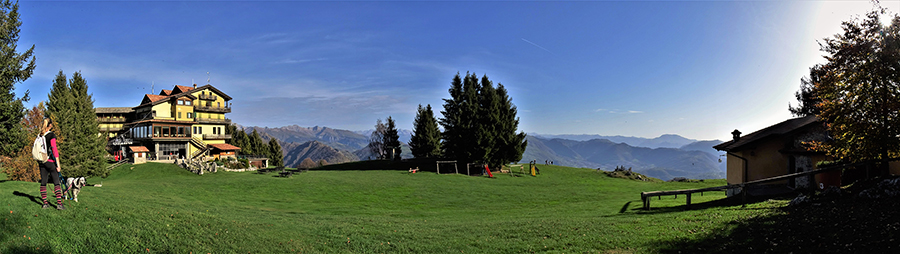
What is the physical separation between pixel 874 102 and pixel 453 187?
85.8 feet

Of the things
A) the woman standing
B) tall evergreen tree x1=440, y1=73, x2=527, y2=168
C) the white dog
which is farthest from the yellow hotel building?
the woman standing

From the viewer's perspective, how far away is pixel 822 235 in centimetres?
988

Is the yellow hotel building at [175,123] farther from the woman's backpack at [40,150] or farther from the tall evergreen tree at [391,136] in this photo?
the woman's backpack at [40,150]

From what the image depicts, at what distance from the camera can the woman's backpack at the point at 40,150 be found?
10.9 meters

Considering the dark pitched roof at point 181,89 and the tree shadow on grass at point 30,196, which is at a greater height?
the dark pitched roof at point 181,89

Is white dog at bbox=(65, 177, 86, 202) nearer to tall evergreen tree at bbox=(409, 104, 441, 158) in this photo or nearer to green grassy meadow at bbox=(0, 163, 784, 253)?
green grassy meadow at bbox=(0, 163, 784, 253)

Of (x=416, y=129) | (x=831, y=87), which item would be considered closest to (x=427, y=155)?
(x=416, y=129)

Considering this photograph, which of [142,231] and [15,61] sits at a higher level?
[15,61]

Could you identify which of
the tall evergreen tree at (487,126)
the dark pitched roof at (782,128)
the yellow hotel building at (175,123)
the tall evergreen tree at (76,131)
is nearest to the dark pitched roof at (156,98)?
the yellow hotel building at (175,123)

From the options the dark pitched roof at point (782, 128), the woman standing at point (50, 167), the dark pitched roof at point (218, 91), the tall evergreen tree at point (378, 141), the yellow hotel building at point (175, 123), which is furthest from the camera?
the tall evergreen tree at point (378, 141)

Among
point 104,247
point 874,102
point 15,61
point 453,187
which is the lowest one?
point 453,187

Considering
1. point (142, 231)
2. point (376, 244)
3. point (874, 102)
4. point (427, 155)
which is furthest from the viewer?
point (427, 155)

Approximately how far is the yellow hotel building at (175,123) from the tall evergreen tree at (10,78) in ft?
66.5

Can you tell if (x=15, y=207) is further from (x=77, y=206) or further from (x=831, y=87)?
(x=831, y=87)
